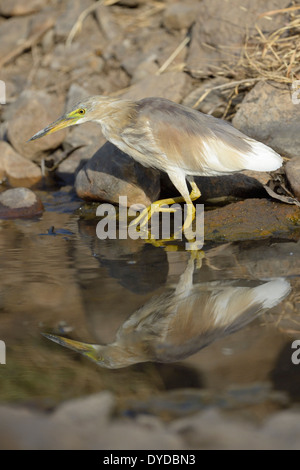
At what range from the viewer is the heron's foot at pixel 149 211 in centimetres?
498

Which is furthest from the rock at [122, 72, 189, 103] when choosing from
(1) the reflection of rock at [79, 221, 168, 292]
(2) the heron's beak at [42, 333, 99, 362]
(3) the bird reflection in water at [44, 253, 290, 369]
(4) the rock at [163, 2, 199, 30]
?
(2) the heron's beak at [42, 333, 99, 362]

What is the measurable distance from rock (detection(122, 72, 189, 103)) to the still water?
263cm

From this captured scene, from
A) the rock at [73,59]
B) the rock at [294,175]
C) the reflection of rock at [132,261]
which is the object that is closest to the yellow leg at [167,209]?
the reflection of rock at [132,261]

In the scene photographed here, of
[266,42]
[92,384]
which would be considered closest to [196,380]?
[92,384]

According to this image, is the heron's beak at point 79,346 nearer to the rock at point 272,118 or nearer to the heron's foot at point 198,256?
the heron's foot at point 198,256

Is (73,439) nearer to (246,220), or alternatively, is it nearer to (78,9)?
(246,220)

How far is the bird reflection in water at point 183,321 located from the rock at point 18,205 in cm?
234

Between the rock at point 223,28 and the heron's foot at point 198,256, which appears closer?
the heron's foot at point 198,256

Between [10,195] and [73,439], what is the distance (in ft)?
12.2

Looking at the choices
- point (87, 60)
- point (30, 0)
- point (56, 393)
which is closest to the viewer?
point (56, 393)

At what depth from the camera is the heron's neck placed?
486cm

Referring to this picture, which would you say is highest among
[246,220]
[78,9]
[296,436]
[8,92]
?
[78,9]

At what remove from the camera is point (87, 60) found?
8305mm

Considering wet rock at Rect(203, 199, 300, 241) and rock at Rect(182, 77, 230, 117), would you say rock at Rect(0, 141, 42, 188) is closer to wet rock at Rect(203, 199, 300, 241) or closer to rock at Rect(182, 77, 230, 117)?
rock at Rect(182, 77, 230, 117)
